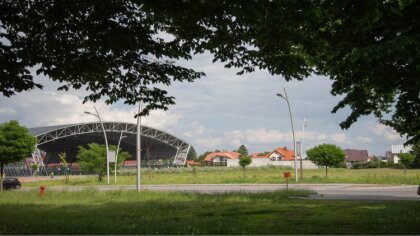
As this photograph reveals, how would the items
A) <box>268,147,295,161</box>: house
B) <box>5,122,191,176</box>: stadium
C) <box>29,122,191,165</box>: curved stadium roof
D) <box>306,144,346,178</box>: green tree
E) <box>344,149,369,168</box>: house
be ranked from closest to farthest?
<box>306,144,346,178</box>: green tree → <box>29,122,191,165</box>: curved stadium roof → <box>5,122,191,176</box>: stadium → <box>268,147,295,161</box>: house → <box>344,149,369,168</box>: house

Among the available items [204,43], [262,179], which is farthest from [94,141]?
[204,43]

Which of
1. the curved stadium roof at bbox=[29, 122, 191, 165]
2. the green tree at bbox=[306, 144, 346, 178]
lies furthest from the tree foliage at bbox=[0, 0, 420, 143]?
the curved stadium roof at bbox=[29, 122, 191, 165]

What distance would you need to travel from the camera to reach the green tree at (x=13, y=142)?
2903 cm

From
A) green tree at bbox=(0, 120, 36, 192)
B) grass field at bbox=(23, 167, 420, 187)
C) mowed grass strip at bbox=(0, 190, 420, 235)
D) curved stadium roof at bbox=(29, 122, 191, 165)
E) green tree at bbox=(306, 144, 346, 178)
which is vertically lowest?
grass field at bbox=(23, 167, 420, 187)

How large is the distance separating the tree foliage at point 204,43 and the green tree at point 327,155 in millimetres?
27204

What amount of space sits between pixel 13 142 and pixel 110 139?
60.1m

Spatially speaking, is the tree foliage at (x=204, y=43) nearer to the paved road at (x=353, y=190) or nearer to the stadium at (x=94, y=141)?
the paved road at (x=353, y=190)

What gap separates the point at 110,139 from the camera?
8888 centimetres

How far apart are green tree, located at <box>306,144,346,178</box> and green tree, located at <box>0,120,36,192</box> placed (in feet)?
75.8

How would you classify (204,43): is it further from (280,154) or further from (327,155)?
(280,154)

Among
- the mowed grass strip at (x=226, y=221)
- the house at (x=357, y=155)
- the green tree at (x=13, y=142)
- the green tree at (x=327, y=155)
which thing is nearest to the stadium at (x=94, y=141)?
the green tree at (x=13, y=142)

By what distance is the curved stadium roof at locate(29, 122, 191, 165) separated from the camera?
241 feet

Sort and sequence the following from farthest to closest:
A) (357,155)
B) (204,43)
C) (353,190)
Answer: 1. (357,155)
2. (353,190)
3. (204,43)

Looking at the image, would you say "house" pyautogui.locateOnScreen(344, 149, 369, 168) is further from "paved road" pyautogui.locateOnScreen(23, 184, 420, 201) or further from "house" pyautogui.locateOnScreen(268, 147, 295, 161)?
"paved road" pyautogui.locateOnScreen(23, 184, 420, 201)
